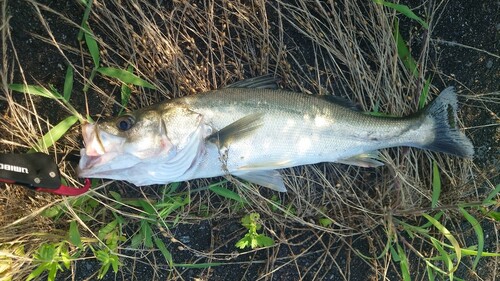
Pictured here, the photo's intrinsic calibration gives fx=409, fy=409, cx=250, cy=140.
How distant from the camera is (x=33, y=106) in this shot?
2570 mm

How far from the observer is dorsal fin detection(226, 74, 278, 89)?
Result: 2.58 m

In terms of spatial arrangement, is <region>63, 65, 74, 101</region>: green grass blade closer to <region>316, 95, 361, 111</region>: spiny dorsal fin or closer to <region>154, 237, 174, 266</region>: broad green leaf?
<region>154, 237, 174, 266</region>: broad green leaf

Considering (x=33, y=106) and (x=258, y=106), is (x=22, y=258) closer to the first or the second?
(x=33, y=106)

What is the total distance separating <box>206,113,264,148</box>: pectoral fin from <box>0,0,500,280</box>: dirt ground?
32.7 inches

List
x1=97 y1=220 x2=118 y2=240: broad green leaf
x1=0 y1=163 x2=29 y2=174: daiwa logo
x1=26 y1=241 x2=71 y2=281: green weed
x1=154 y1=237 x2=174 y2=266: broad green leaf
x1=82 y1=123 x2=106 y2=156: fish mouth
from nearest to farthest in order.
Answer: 1. x1=82 y1=123 x2=106 y2=156: fish mouth
2. x1=0 y1=163 x2=29 y2=174: daiwa logo
3. x1=26 y1=241 x2=71 y2=281: green weed
4. x1=97 y1=220 x2=118 y2=240: broad green leaf
5. x1=154 y1=237 x2=174 y2=266: broad green leaf

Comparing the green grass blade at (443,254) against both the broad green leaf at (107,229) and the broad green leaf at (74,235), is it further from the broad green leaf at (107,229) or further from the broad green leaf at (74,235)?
the broad green leaf at (74,235)

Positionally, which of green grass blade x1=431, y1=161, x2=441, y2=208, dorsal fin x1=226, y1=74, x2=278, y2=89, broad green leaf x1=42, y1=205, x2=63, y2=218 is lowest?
broad green leaf x1=42, y1=205, x2=63, y2=218

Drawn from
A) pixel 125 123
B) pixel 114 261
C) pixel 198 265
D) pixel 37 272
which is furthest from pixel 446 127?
pixel 37 272

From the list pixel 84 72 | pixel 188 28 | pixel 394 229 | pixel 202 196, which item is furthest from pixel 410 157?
pixel 84 72

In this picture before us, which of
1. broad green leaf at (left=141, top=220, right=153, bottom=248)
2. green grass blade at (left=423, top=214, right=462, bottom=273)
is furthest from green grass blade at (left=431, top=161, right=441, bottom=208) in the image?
broad green leaf at (left=141, top=220, right=153, bottom=248)

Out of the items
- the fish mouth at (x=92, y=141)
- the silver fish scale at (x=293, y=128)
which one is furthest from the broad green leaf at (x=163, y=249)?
the fish mouth at (x=92, y=141)

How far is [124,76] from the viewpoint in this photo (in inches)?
105

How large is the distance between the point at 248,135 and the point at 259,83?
404 millimetres

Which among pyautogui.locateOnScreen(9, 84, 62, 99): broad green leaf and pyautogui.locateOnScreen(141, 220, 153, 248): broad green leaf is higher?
pyautogui.locateOnScreen(9, 84, 62, 99): broad green leaf
